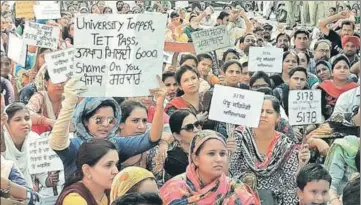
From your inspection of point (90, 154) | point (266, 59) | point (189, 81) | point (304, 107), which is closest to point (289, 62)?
point (266, 59)

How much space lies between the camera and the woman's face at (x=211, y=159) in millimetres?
4387

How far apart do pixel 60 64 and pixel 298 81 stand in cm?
175

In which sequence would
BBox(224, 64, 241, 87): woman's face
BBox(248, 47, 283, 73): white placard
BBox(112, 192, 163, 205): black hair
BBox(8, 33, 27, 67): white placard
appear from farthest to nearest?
1. BBox(248, 47, 283, 73): white placard
2. BBox(224, 64, 241, 87): woman's face
3. BBox(8, 33, 27, 67): white placard
4. BBox(112, 192, 163, 205): black hair

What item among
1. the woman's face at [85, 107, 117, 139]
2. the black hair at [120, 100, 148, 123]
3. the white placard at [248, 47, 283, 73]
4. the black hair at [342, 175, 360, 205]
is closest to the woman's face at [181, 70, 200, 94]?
the white placard at [248, 47, 283, 73]

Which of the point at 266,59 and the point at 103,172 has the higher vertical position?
the point at 266,59

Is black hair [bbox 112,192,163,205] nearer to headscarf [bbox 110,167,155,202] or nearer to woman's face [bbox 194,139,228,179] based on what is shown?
headscarf [bbox 110,167,155,202]

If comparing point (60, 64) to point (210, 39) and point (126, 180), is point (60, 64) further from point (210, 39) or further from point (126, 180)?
point (210, 39)

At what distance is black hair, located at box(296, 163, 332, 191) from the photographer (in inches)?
183

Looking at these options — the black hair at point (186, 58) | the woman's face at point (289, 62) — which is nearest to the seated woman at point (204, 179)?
the black hair at point (186, 58)

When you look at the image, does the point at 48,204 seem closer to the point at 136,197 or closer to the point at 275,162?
the point at 136,197

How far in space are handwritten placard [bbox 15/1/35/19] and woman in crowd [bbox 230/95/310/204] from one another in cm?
179

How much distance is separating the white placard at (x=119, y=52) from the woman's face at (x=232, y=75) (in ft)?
2.70

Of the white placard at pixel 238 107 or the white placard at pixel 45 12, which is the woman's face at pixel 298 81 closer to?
the white placard at pixel 238 107

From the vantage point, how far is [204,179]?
4.42 metres
